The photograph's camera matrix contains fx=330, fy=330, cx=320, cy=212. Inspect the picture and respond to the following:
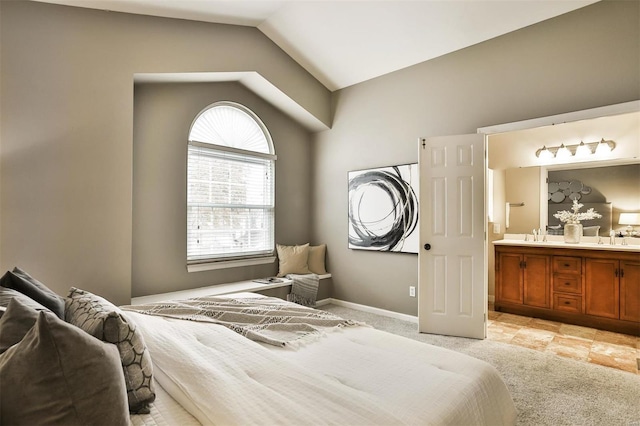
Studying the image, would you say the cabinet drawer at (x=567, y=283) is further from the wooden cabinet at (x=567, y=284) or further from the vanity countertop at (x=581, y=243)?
the vanity countertop at (x=581, y=243)

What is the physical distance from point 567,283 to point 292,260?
340 centimetres

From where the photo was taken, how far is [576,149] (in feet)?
14.3

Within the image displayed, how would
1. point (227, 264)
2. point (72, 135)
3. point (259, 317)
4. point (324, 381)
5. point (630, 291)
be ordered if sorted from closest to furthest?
1. point (324, 381)
2. point (259, 317)
3. point (72, 135)
4. point (630, 291)
5. point (227, 264)

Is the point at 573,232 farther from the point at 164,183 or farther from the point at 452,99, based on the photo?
the point at 164,183

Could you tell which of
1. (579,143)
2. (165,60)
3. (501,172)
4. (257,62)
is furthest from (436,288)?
(165,60)

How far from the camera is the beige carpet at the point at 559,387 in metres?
2.09

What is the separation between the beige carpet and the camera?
2.09 meters

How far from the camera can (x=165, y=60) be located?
127 inches

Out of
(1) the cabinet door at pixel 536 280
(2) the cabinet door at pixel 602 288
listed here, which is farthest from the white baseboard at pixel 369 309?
(2) the cabinet door at pixel 602 288

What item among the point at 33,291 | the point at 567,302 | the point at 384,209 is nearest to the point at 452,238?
the point at 384,209

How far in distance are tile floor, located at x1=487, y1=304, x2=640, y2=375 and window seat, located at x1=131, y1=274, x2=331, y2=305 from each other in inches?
99.3

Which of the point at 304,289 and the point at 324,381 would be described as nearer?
the point at 324,381

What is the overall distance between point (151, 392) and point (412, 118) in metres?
3.79

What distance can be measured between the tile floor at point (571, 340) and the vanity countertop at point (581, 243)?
0.92 metres
